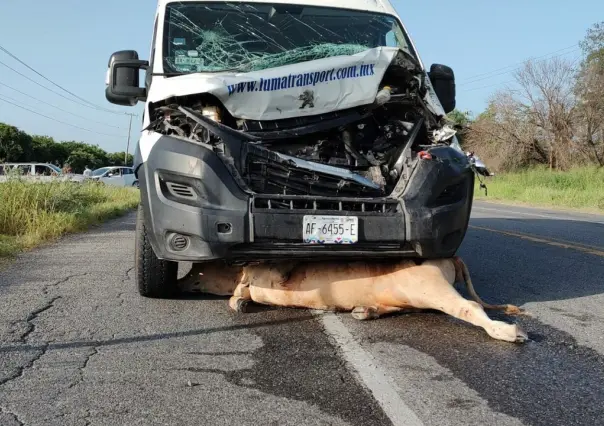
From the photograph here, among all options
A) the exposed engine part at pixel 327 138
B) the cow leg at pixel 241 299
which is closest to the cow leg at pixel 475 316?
the exposed engine part at pixel 327 138

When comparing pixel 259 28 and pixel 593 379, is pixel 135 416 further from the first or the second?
pixel 259 28

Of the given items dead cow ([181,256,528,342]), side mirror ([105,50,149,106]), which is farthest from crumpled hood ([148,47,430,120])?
dead cow ([181,256,528,342])

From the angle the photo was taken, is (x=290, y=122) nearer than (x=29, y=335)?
No

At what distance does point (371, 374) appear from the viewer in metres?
3.53

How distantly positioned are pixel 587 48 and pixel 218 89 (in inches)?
1724

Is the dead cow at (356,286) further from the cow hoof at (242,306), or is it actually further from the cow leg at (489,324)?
the cow leg at (489,324)

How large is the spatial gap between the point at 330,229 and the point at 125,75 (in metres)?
2.70

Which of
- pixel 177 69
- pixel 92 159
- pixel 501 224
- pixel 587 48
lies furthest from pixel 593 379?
pixel 92 159

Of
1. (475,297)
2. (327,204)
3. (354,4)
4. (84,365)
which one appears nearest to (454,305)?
(475,297)

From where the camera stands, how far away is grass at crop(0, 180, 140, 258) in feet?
32.0

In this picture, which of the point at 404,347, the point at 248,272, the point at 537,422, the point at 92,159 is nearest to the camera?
the point at 537,422

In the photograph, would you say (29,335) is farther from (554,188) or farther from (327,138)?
(554,188)

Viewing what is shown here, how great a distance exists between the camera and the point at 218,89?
188 inches

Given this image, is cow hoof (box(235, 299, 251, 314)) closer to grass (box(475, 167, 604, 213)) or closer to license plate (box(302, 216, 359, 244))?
license plate (box(302, 216, 359, 244))
